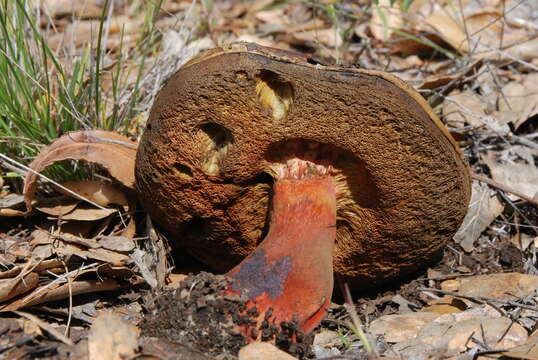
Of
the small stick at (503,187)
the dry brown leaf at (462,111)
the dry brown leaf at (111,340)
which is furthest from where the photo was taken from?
the dry brown leaf at (462,111)

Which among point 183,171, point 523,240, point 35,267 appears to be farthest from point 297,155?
point 523,240

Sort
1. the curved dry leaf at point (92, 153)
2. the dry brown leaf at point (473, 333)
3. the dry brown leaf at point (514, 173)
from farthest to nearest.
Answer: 1. the dry brown leaf at point (514, 173)
2. the curved dry leaf at point (92, 153)
3. the dry brown leaf at point (473, 333)

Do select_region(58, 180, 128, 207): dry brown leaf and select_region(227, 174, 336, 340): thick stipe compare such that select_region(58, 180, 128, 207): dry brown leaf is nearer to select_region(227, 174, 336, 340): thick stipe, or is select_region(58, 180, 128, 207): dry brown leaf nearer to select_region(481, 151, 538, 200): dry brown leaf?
select_region(227, 174, 336, 340): thick stipe

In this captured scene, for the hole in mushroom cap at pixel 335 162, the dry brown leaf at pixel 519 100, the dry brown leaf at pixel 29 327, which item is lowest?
the dry brown leaf at pixel 29 327

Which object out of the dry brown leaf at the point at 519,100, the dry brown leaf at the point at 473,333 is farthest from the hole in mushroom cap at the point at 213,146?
the dry brown leaf at the point at 519,100

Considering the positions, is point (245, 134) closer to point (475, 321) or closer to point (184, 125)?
point (184, 125)

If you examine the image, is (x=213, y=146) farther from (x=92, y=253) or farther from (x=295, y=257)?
(x=92, y=253)

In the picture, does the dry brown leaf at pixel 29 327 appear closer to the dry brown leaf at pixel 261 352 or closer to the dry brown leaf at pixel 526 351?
the dry brown leaf at pixel 261 352
